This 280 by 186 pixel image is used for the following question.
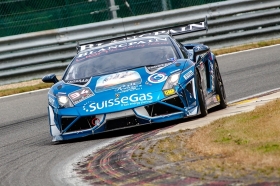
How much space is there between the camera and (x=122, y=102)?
914 centimetres

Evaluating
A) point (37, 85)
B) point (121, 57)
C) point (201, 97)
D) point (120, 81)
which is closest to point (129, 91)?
point (120, 81)

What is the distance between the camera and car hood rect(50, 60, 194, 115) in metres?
9.14

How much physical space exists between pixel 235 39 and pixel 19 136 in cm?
953

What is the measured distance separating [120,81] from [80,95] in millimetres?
502

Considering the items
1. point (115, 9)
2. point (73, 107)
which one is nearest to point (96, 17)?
point (115, 9)

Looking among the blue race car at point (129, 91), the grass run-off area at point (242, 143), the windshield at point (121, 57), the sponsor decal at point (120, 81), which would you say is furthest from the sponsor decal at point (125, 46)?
the grass run-off area at point (242, 143)

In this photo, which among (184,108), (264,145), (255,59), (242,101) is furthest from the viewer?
(255,59)

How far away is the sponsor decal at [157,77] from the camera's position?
938cm

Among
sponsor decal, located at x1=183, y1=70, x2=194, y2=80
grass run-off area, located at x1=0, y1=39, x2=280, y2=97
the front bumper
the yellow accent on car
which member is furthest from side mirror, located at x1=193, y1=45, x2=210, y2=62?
grass run-off area, located at x1=0, y1=39, x2=280, y2=97

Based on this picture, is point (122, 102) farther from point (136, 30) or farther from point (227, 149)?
point (136, 30)

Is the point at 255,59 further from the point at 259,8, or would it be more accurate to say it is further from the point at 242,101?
the point at 242,101

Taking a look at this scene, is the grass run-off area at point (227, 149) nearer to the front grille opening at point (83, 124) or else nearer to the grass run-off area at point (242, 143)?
the grass run-off area at point (242, 143)

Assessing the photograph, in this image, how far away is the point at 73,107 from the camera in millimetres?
9305

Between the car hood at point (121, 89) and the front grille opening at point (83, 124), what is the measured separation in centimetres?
8
